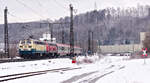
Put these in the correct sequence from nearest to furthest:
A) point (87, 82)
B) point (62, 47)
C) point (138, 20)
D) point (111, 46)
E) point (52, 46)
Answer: point (87, 82) < point (52, 46) < point (62, 47) < point (111, 46) < point (138, 20)

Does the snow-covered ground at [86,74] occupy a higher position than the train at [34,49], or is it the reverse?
the train at [34,49]

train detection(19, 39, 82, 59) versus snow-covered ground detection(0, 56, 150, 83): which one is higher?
train detection(19, 39, 82, 59)

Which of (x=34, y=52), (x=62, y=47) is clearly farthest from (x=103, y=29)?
(x=34, y=52)

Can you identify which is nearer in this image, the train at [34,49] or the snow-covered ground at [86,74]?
the snow-covered ground at [86,74]

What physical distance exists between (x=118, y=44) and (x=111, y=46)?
5174 millimetres

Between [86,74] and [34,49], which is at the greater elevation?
[34,49]

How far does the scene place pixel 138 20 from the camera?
189 m

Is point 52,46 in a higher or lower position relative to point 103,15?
lower

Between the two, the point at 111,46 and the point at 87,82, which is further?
the point at 111,46

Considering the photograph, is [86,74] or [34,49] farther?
[34,49]

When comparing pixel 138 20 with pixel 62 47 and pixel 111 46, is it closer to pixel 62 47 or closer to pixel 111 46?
pixel 111 46

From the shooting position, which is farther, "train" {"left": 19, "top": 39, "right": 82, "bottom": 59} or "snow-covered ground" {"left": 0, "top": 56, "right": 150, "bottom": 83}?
"train" {"left": 19, "top": 39, "right": 82, "bottom": 59}

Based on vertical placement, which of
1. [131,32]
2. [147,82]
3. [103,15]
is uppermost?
[103,15]

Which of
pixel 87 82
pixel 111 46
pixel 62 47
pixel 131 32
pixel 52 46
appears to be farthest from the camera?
pixel 131 32
